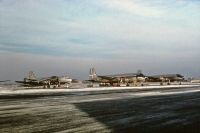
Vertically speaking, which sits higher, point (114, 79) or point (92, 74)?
point (92, 74)

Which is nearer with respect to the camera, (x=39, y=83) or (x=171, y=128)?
(x=171, y=128)

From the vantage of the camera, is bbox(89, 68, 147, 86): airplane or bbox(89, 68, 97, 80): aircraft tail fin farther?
bbox(89, 68, 97, 80): aircraft tail fin

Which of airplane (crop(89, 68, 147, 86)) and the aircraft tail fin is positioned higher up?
the aircraft tail fin

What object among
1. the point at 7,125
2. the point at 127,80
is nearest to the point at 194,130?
the point at 7,125

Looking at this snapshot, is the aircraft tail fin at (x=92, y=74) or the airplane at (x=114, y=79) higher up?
the aircraft tail fin at (x=92, y=74)

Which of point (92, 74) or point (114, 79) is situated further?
point (92, 74)

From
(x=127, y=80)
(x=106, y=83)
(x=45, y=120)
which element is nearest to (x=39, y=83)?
(x=106, y=83)

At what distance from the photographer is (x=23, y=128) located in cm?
1220

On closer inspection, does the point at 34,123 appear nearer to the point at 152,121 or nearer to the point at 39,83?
the point at 152,121

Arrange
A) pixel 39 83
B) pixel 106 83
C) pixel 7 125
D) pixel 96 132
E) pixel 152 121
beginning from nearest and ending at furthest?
pixel 96 132 → pixel 7 125 → pixel 152 121 → pixel 39 83 → pixel 106 83

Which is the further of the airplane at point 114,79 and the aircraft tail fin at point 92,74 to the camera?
the aircraft tail fin at point 92,74

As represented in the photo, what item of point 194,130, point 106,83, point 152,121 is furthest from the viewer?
point 106,83

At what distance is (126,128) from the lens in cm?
1237

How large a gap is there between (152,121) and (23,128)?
541 cm
